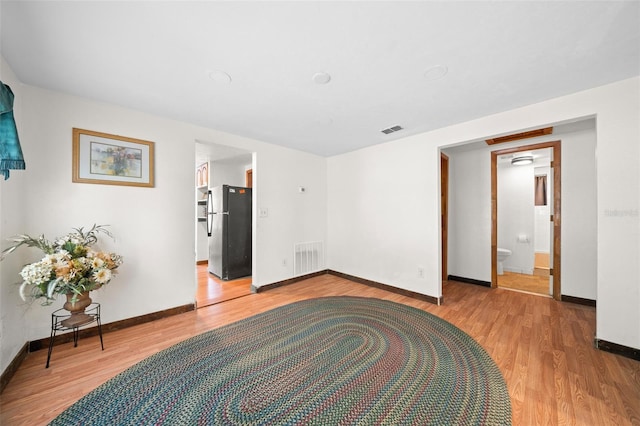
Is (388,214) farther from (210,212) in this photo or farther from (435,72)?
(210,212)

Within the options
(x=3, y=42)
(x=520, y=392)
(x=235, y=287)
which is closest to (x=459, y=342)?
(x=520, y=392)

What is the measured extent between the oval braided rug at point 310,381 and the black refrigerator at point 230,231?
80.2 inches

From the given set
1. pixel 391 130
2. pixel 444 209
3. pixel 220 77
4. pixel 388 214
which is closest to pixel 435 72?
pixel 391 130

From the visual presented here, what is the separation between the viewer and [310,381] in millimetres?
1648

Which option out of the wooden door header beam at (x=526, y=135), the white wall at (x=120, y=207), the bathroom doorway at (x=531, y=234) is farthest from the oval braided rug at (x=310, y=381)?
the wooden door header beam at (x=526, y=135)

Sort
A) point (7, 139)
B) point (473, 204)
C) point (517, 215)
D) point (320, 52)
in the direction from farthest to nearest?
point (517, 215)
point (473, 204)
point (320, 52)
point (7, 139)

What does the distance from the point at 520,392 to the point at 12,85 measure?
4.47 metres

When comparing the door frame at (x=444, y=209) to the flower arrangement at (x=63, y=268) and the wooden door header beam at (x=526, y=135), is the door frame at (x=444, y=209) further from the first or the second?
the flower arrangement at (x=63, y=268)

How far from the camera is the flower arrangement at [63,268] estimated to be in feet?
5.76

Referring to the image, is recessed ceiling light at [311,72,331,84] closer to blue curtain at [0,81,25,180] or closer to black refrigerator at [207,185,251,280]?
blue curtain at [0,81,25,180]

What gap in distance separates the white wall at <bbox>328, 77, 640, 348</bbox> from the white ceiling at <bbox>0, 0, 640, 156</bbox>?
0.26 metres

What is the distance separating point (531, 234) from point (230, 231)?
6.09m

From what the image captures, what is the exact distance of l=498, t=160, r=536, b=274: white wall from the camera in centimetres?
481

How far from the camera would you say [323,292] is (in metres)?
3.63
